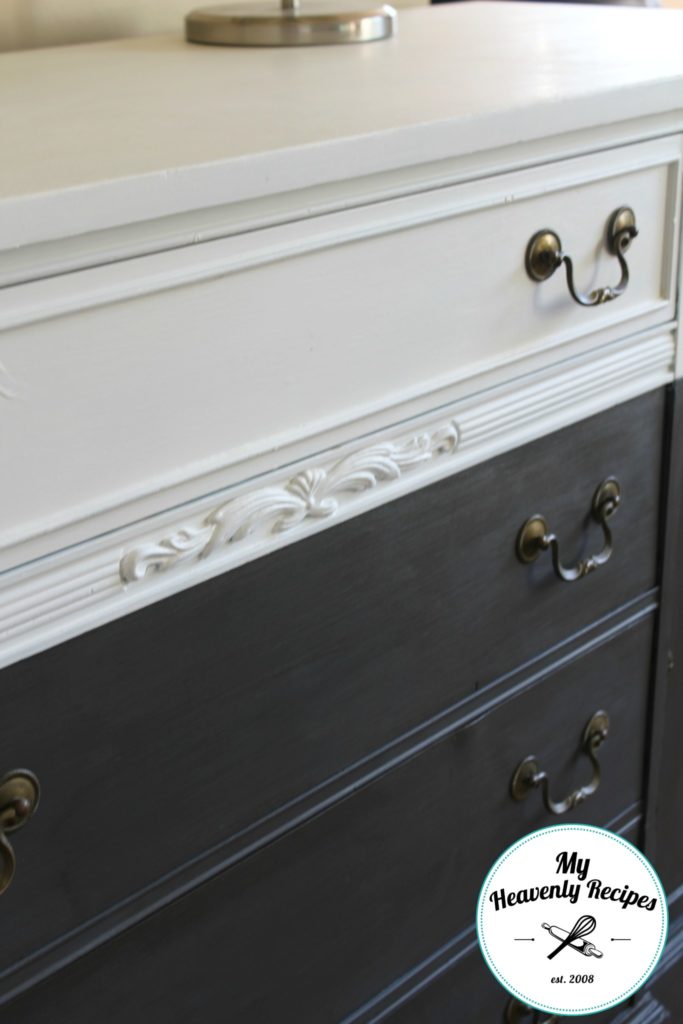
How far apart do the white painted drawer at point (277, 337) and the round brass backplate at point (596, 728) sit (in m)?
0.28

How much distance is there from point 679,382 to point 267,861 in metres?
0.41

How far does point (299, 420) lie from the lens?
0.58m

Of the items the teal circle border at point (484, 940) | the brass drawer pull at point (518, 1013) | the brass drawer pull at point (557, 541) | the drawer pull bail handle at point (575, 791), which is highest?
the brass drawer pull at point (557, 541)

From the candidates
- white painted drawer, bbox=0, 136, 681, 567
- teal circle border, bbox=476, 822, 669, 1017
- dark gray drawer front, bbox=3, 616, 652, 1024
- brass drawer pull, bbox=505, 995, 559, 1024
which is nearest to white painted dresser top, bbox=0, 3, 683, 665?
white painted drawer, bbox=0, 136, 681, 567

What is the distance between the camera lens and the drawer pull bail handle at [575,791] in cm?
80

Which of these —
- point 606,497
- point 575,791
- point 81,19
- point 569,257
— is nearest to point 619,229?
point 569,257

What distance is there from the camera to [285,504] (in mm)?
582

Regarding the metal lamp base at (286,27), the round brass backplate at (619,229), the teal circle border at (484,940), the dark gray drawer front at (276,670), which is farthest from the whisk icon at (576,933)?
the metal lamp base at (286,27)

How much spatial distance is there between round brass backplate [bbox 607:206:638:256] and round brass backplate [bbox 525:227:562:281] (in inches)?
2.0

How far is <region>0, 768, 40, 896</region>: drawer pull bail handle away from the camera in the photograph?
52cm

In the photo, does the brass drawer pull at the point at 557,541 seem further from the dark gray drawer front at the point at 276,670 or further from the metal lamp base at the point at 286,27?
the metal lamp base at the point at 286,27

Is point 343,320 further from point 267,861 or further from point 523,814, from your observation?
point 523,814

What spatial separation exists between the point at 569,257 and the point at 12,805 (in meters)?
0.41

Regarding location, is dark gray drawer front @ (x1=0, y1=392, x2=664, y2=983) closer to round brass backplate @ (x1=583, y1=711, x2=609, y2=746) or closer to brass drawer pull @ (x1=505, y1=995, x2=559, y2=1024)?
round brass backplate @ (x1=583, y1=711, x2=609, y2=746)
